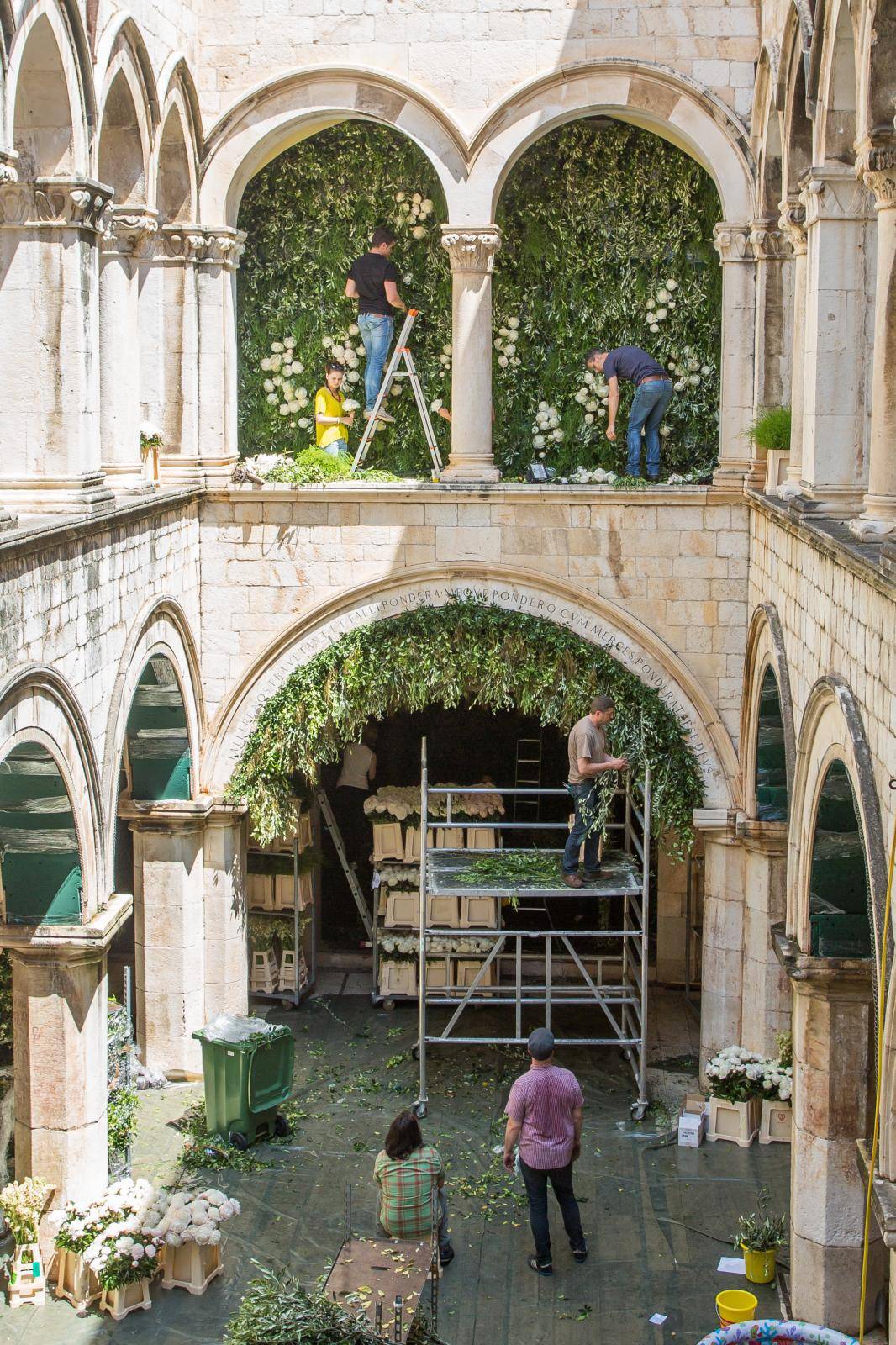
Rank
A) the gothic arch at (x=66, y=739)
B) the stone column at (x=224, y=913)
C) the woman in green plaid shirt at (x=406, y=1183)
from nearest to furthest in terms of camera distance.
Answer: the gothic arch at (x=66, y=739) → the woman in green plaid shirt at (x=406, y=1183) → the stone column at (x=224, y=913)

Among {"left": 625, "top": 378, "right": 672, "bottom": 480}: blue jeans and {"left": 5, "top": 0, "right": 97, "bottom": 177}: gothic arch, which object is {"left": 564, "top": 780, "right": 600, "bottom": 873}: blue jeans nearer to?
{"left": 625, "top": 378, "right": 672, "bottom": 480}: blue jeans

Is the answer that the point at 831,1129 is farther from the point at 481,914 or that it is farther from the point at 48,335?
the point at 48,335

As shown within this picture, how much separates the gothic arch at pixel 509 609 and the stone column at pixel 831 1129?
387 centimetres

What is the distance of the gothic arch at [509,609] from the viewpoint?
554 inches

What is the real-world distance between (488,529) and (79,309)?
4184mm

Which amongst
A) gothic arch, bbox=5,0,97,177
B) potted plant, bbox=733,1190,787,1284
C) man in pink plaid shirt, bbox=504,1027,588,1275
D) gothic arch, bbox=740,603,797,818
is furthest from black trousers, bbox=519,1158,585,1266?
gothic arch, bbox=5,0,97,177

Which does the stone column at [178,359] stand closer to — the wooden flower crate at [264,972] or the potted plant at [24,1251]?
the wooden flower crate at [264,972]

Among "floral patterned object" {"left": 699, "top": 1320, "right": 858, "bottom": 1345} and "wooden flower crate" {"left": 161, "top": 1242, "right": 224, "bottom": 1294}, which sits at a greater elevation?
"floral patterned object" {"left": 699, "top": 1320, "right": 858, "bottom": 1345}

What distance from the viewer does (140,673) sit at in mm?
12664

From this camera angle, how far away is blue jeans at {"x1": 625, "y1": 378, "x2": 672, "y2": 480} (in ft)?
48.1

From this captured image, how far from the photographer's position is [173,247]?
14133 millimetres

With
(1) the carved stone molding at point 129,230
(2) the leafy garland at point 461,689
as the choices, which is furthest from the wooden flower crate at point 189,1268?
(1) the carved stone molding at point 129,230

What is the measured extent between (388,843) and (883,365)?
7843mm

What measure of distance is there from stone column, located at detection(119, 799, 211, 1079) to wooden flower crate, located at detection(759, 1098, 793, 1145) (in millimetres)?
4452
